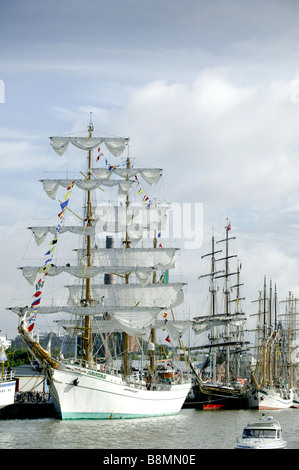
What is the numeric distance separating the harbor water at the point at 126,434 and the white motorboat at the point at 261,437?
3202 mm

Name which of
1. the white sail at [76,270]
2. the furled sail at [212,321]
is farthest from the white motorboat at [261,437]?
the furled sail at [212,321]

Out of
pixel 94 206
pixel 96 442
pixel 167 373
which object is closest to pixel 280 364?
pixel 167 373

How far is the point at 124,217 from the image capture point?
73.8 m

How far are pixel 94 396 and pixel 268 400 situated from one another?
3728 centimetres

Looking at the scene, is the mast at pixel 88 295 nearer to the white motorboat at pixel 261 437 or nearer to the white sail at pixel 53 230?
the white sail at pixel 53 230

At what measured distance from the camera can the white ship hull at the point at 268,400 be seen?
275 feet

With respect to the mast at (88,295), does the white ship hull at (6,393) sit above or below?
below

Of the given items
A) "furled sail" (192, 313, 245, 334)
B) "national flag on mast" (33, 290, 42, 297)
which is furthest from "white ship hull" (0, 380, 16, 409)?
"furled sail" (192, 313, 245, 334)

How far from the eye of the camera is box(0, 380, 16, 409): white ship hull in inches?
2320

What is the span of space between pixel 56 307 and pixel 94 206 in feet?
38.8

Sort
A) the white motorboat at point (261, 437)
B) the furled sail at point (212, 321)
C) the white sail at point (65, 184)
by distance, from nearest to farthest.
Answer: the white motorboat at point (261, 437)
the white sail at point (65, 184)
the furled sail at point (212, 321)

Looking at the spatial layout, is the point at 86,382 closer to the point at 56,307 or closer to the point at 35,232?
the point at 56,307

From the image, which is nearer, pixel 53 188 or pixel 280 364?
pixel 53 188
